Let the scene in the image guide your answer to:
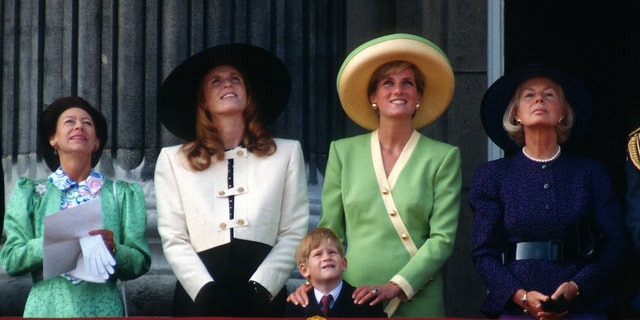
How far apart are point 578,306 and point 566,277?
0.13 meters

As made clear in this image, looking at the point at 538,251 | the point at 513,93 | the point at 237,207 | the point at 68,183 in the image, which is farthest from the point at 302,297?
the point at 513,93

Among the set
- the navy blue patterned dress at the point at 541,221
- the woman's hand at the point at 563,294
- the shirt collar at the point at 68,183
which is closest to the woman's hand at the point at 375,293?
the navy blue patterned dress at the point at 541,221

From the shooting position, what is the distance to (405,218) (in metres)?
8.20

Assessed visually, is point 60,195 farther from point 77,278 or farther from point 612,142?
point 612,142

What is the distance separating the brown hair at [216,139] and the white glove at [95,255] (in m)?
0.57

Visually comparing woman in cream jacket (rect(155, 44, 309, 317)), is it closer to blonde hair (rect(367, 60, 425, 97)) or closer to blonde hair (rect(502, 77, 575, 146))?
blonde hair (rect(367, 60, 425, 97))

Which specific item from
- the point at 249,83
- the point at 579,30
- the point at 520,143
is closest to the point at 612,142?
the point at 579,30

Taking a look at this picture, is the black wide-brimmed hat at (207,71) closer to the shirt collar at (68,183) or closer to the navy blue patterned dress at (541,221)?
the shirt collar at (68,183)

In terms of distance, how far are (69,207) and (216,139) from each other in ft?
2.40

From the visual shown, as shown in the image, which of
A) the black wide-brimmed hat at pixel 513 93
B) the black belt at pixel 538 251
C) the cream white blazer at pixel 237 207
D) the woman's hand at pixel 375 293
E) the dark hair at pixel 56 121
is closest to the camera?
the woman's hand at pixel 375 293

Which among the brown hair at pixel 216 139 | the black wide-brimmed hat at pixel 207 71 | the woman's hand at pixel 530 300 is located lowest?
the woman's hand at pixel 530 300

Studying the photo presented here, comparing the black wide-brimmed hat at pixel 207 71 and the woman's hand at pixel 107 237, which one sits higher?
the black wide-brimmed hat at pixel 207 71

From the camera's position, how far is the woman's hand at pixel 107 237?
8047 mm

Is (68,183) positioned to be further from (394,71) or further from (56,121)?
(394,71)
